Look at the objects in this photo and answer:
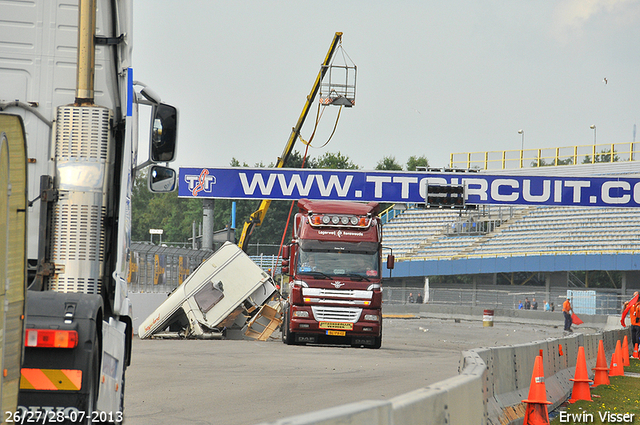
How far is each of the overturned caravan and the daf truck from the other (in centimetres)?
1516

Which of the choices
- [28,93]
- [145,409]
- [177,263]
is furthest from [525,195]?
[28,93]

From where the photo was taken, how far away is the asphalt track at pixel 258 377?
9555 mm

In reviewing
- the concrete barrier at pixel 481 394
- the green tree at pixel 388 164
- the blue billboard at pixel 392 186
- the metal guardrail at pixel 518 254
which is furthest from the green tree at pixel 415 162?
the concrete barrier at pixel 481 394

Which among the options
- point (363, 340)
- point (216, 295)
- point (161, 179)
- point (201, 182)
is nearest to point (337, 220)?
point (363, 340)

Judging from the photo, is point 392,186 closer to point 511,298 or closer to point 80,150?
point 511,298

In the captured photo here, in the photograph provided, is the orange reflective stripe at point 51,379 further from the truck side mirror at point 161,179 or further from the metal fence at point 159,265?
the metal fence at point 159,265

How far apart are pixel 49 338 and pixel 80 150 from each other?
69.7 inches

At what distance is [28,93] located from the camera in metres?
6.63

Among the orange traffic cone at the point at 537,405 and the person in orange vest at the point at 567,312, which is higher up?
the orange traffic cone at the point at 537,405

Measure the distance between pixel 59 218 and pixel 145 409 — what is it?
392 cm

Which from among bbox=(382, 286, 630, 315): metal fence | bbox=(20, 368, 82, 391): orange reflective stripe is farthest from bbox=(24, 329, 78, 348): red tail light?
bbox=(382, 286, 630, 315): metal fence

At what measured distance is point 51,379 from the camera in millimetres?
5141

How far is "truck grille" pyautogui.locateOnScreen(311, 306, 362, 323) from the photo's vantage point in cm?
2011

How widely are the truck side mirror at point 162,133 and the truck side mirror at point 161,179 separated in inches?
7.4
